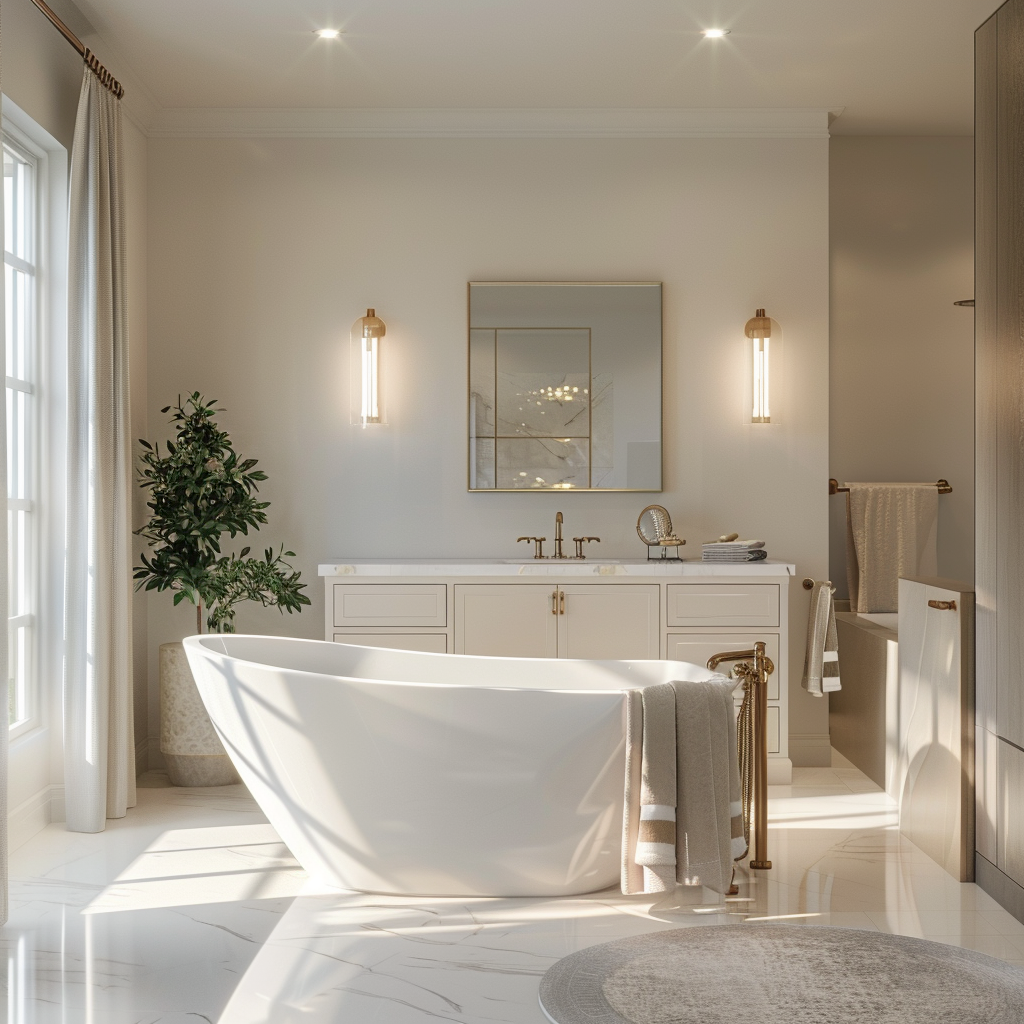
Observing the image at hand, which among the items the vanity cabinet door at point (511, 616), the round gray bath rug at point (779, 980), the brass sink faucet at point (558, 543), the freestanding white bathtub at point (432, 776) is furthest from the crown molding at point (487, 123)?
the round gray bath rug at point (779, 980)

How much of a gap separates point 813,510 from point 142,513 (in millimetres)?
2997

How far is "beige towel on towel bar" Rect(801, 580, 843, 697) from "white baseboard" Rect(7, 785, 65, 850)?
2.98 metres

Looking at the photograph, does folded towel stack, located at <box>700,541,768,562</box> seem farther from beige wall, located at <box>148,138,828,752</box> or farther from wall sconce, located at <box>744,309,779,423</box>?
wall sconce, located at <box>744,309,779,423</box>

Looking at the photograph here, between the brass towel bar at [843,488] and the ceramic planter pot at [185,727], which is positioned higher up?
the brass towel bar at [843,488]

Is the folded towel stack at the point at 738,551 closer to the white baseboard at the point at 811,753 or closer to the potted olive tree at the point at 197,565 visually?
the white baseboard at the point at 811,753

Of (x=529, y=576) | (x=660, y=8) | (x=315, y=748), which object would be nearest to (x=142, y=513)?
(x=529, y=576)

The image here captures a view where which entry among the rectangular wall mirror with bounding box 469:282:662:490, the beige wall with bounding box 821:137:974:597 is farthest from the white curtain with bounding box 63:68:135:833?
the beige wall with bounding box 821:137:974:597

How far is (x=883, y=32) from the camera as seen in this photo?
3.81 m

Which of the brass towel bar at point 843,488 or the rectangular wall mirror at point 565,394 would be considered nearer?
the rectangular wall mirror at point 565,394

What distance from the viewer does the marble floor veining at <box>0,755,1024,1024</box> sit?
235cm

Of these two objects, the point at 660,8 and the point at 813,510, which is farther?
the point at 813,510

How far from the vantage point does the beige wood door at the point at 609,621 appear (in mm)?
4219

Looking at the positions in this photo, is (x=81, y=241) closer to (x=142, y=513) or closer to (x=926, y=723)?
(x=142, y=513)

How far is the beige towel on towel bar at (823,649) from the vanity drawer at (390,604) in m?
1.56
